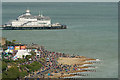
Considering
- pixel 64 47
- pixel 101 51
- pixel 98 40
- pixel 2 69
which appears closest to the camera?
pixel 2 69

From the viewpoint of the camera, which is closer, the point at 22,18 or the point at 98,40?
the point at 98,40

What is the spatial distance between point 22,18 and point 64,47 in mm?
25144

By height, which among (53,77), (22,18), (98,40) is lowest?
(53,77)

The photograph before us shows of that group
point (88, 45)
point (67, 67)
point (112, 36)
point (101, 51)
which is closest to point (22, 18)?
point (112, 36)

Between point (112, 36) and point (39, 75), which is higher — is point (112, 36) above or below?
above

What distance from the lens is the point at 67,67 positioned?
86.2 ft

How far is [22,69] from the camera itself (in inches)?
932

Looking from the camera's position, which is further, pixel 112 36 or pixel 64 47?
pixel 112 36

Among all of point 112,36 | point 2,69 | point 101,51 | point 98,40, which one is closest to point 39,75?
point 2,69

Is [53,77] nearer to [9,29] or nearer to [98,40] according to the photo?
[98,40]

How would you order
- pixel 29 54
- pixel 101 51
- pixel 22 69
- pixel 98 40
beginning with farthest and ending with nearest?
1. pixel 98 40
2. pixel 101 51
3. pixel 29 54
4. pixel 22 69

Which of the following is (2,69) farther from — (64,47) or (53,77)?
(64,47)

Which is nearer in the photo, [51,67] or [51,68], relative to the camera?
[51,68]

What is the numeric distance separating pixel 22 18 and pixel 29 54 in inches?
1274
